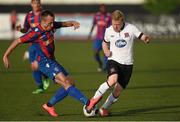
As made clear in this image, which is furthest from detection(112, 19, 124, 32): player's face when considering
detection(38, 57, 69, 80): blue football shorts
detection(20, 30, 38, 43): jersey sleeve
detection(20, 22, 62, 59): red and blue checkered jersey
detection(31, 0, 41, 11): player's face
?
detection(31, 0, 41, 11): player's face

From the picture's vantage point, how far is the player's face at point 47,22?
1223 centimetres

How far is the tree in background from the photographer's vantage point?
54.9m

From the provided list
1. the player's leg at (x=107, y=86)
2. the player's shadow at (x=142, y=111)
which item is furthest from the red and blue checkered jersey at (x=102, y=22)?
the player's leg at (x=107, y=86)

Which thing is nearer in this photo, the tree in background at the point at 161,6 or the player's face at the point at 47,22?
the player's face at the point at 47,22

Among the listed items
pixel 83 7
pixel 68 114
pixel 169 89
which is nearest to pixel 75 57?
pixel 169 89

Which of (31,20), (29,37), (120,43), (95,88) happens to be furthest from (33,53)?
(120,43)

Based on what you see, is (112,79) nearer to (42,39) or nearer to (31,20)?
(42,39)

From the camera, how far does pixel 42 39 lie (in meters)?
12.5

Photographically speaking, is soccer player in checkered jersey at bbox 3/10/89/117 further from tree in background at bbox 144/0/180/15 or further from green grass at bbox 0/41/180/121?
tree in background at bbox 144/0/180/15

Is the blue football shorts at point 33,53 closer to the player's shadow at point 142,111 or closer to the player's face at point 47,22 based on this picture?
the player's face at point 47,22

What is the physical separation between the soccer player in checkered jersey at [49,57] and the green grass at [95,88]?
370 millimetres

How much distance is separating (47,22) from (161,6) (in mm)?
43669

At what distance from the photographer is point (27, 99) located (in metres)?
14.9

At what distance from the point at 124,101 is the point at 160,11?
4126 cm
